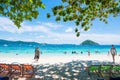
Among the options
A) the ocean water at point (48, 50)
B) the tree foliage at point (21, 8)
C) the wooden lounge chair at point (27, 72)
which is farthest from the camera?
the ocean water at point (48, 50)

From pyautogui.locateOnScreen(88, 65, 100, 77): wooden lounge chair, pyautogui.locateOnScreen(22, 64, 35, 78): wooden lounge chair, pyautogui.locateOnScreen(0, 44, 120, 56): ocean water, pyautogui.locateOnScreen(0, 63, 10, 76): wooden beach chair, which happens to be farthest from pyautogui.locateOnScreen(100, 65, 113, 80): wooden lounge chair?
pyautogui.locateOnScreen(0, 44, 120, 56): ocean water

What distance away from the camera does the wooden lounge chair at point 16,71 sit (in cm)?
1714

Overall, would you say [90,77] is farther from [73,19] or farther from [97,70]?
[73,19]

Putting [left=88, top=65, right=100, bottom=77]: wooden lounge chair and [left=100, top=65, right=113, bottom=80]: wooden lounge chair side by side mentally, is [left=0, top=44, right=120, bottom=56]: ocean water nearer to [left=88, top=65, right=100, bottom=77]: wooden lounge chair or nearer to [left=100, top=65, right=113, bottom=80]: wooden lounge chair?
[left=88, top=65, right=100, bottom=77]: wooden lounge chair

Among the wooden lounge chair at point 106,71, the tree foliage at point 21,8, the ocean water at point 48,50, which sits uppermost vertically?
the ocean water at point 48,50

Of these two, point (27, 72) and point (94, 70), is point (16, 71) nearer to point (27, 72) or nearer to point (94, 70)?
point (27, 72)

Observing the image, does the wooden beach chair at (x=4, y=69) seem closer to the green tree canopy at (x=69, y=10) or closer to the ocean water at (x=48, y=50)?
the green tree canopy at (x=69, y=10)

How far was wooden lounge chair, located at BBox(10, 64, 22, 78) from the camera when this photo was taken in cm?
1714

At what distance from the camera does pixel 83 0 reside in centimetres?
1496

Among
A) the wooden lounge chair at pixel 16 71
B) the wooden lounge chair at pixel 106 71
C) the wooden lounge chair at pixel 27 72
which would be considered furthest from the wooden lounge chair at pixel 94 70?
the wooden lounge chair at pixel 16 71

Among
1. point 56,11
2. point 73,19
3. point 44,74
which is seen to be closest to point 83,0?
point 56,11

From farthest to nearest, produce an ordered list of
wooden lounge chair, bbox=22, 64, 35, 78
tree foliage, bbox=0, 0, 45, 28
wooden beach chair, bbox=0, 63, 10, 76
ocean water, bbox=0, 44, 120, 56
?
ocean water, bbox=0, 44, 120, 56, wooden beach chair, bbox=0, 63, 10, 76, wooden lounge chair, bbox=22, 64, 35, 78, tree foliage, bbox=0, 0, 45, 28

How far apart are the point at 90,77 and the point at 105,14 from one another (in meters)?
4.80

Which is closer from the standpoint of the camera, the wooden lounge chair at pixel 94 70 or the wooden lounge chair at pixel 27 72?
the wooden lounge chair at pixel 94 70
